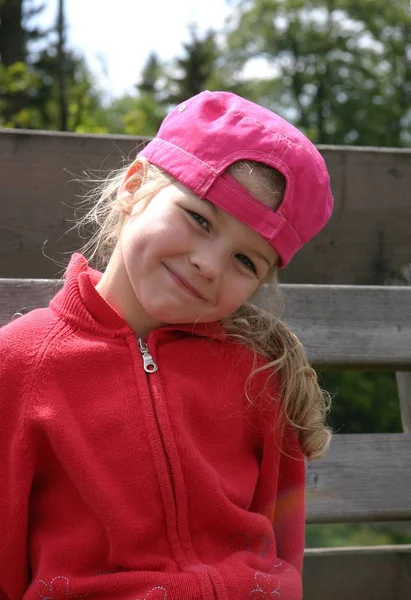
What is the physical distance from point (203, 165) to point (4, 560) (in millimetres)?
923

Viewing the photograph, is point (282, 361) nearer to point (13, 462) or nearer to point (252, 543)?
point (252, 543)

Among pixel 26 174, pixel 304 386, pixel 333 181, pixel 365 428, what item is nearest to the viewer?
pixel 304 386

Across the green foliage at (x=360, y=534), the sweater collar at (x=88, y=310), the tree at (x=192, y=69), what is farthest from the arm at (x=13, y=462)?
the tree at (x=192, y=69)

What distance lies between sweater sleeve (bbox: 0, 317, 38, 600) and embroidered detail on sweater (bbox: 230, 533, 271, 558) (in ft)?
1.50

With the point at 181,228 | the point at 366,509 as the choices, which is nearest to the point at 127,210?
the point at 181,228

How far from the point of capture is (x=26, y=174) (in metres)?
2.42

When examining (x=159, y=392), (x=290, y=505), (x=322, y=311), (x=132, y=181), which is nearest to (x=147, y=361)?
(x=159, y=392)

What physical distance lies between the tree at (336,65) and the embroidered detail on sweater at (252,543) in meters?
23.2

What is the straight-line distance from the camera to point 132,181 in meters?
1.96

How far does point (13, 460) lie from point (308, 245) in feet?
4.17

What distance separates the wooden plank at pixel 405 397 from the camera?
269 centimetres

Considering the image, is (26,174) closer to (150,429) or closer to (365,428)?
(150,429)

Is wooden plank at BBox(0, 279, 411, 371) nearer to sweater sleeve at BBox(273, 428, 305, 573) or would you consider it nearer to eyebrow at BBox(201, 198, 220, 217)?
sweater sleeve at BBox(273, 428, 305, 573)

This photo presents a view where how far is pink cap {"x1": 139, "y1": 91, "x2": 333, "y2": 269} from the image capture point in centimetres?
181
